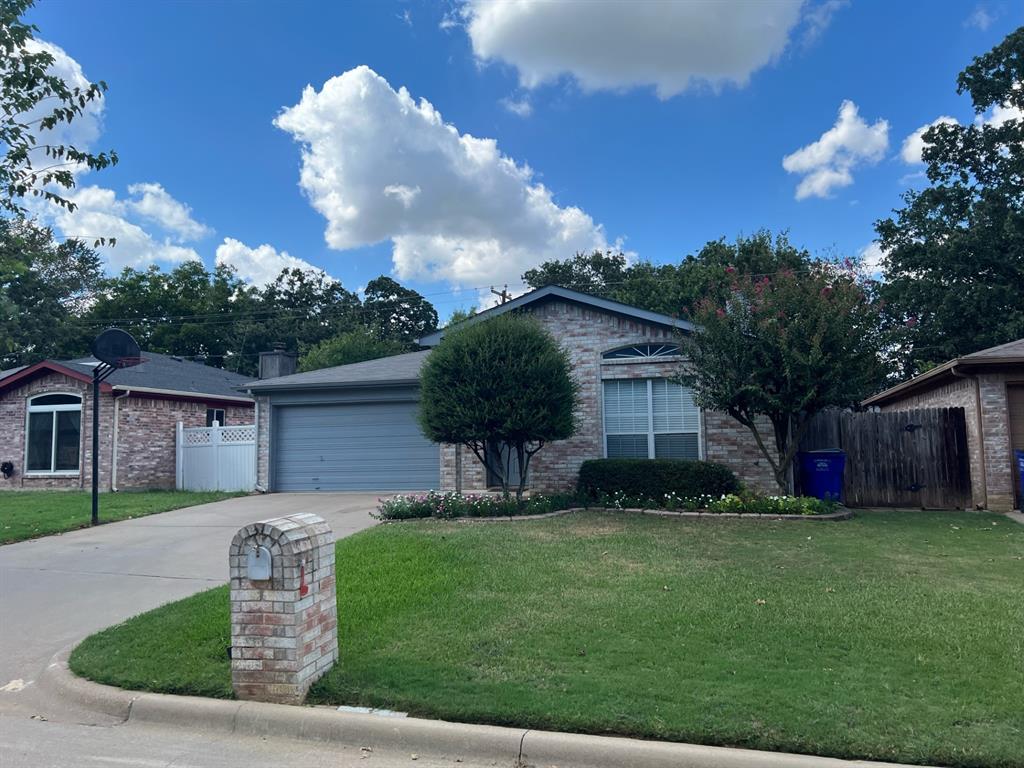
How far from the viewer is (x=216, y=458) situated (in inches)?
726

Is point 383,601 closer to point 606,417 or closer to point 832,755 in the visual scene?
point 832,755

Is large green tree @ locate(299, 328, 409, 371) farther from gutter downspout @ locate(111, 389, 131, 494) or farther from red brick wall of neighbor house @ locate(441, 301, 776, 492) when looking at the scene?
red brick wall of neighbor house @ locate(441, 301, 776, 492)

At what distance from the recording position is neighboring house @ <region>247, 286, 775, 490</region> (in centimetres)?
1401

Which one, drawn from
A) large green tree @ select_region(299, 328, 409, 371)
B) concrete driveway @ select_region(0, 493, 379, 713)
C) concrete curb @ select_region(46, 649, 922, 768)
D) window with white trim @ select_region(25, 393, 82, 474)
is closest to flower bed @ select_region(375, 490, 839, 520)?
concrete driveway @ select_region(0, 493, 379, 713)

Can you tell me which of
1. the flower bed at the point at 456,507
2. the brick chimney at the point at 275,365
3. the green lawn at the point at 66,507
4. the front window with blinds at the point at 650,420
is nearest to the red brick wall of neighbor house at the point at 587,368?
the front window with blinds at the point at 650,420


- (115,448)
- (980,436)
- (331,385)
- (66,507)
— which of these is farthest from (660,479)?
(115,448)

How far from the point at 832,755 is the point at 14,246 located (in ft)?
32.9

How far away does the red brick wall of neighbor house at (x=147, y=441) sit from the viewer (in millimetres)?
18562

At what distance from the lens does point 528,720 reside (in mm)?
4070

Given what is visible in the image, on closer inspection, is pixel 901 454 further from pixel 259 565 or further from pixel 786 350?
pixel 259 565

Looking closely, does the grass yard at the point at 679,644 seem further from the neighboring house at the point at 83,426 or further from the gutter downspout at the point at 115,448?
the neighboring house at the point at 83,426

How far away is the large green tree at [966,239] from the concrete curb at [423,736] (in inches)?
958

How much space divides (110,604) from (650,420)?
9864 mm

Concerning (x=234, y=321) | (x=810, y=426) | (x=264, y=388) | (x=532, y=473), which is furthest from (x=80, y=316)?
(x=810, y=426)
